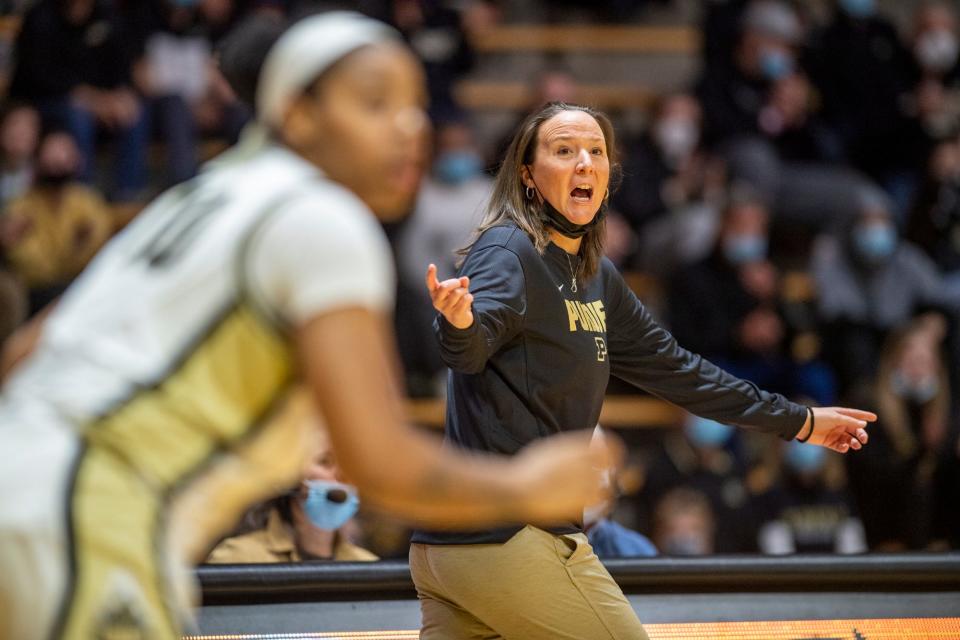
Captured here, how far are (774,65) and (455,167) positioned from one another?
9.55 feet

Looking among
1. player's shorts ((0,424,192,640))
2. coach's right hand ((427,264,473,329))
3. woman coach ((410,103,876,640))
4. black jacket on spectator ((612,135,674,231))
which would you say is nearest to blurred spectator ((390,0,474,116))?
black jacket on spectator ((612,135,674,231))

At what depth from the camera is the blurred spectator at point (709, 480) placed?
7742 mm

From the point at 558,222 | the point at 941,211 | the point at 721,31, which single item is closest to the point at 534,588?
the point at 558,222

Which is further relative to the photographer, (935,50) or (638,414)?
(935,50)

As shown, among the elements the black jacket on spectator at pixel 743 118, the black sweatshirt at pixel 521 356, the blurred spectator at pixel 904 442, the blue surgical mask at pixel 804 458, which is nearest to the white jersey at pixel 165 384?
the black sweatshirt at pixel 521 356

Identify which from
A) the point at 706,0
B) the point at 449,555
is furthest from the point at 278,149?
the point at 706,0

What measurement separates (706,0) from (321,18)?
Answer: 9.24 meters

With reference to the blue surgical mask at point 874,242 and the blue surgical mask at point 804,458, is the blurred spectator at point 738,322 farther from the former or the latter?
the blue surgical mask at point 874,242

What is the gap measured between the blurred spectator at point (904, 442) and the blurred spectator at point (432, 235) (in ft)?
8.36

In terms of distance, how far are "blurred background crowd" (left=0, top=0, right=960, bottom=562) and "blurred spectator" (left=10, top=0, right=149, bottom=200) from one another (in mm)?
16

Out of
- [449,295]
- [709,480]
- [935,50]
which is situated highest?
[935,50]

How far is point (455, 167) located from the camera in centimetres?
885

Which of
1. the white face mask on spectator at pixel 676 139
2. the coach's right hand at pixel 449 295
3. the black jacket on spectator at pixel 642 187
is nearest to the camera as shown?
the coach's right hand at pixel 449 295

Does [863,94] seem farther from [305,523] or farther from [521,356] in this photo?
[521,356]
